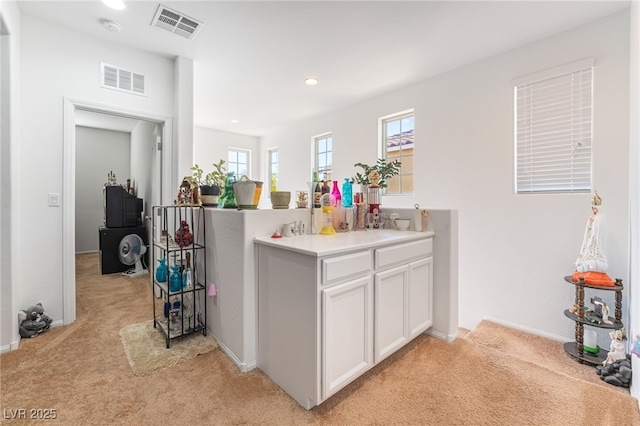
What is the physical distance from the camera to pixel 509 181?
2.70m

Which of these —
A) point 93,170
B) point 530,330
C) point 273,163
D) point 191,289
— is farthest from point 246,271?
point 93,170

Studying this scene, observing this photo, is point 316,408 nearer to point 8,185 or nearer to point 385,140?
point 8,185

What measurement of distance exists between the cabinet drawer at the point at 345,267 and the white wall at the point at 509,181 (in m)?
1.93

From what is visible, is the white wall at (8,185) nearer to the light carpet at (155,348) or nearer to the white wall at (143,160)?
the light carpet at (155,348)

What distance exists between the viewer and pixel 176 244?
7.13 feet

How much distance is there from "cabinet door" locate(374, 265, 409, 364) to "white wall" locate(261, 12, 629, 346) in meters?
1.49

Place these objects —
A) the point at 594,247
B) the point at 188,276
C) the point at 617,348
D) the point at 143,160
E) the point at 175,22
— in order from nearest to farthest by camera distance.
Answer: the point at 617,348 < the point at 594,247 < the point at 188,276 < the point at 175,22 < the point at 143,160

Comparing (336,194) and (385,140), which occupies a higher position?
(385,140)

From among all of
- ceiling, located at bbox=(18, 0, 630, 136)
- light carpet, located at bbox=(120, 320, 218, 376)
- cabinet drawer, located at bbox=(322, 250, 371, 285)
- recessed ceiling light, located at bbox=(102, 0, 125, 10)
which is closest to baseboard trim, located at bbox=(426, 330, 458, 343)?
cabinet drawer, located at bbox=(322, 250, 371, 285)

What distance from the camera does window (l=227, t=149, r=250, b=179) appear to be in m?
6.12

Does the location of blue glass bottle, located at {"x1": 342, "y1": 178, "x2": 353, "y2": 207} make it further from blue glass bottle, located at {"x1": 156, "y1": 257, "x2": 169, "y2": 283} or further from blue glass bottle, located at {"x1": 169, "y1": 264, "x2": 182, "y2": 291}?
blue glass bottle, located at {"x1": 156, "y1": 257, "x2": 169, "y2": 283}

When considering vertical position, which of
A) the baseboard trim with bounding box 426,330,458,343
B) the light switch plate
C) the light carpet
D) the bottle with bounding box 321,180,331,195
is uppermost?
the bottle with bounding box 321,180,331,195

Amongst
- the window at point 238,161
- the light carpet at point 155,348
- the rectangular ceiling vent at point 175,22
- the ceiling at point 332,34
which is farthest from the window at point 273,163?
the light carpet at point 155,348

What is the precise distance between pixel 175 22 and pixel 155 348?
104 inches
